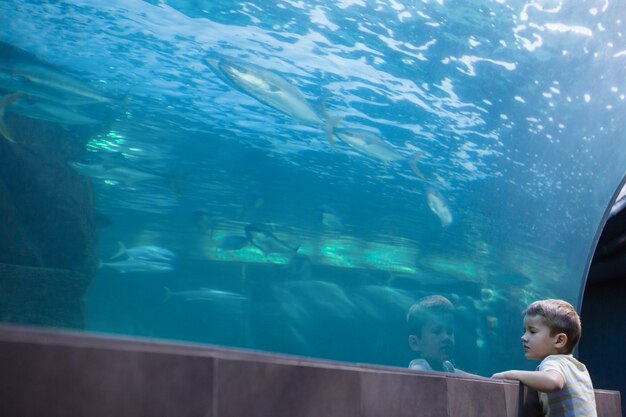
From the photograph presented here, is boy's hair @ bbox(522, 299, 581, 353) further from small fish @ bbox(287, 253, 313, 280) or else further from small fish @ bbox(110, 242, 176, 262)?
small fish @ bbox(287, 253, 313, 280)

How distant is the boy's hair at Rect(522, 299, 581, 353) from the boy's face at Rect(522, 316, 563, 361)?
0.02 m

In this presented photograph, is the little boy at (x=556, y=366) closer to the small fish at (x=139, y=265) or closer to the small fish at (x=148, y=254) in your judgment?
the small fish at (x=148, y=254)

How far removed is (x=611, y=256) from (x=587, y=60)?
3154mm

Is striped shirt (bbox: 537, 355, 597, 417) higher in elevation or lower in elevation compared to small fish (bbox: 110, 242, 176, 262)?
lower

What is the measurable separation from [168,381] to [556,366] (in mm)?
1780

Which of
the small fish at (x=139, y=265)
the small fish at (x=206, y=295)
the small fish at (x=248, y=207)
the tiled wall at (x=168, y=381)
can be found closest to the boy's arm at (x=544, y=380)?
the tiled wall at (x=168, y=381)

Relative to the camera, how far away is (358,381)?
1638mm

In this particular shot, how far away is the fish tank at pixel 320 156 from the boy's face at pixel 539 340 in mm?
6043

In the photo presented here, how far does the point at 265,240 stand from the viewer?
17.6m

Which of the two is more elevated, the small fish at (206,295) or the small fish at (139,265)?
the small fish at (139,265)

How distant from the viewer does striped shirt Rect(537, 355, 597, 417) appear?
90.8 inches

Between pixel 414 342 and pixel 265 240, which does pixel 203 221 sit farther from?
pixel 414 342

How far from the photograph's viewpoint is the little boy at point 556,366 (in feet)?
7.59

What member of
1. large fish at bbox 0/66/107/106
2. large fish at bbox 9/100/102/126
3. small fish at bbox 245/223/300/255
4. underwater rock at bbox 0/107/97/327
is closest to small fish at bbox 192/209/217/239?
small fish at bbox 245/223/300/255
